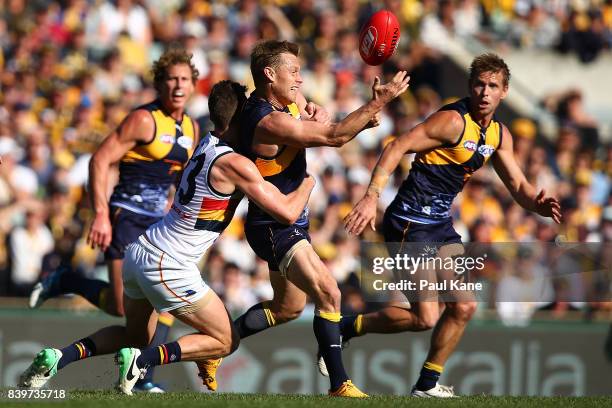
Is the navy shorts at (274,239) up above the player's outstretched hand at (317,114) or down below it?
below

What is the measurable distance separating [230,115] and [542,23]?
1140 cm

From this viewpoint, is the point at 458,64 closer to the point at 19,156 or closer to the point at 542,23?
the point at 542,23

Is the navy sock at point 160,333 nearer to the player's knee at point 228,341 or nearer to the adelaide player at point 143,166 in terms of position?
the adelaide player at point 143,166

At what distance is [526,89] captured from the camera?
60.2 ft

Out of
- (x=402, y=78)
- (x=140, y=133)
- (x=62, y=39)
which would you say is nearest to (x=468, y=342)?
(x=140, y=133)

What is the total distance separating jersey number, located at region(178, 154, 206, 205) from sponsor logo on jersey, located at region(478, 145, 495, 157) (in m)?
2.34

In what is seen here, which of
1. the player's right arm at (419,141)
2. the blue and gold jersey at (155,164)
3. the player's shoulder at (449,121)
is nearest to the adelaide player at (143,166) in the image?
the blue and gold jersey at (155,164)

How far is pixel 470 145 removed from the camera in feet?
29.3

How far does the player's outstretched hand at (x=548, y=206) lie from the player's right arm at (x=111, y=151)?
3.12 metres

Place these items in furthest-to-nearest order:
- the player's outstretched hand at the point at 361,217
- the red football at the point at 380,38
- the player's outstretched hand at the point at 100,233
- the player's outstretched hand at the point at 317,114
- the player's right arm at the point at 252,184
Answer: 1. the player's outstretched hand at the point at 100,233
2. the red football at the point at 380,38
3. the player's outstretched hand at the point at 317,114
4. the player's outstretched hand at the point at 361,217
5. the player's right arm at the point at 252,184

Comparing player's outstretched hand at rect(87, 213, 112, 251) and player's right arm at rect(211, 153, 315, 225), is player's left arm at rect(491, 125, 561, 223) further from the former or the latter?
player's outstretched hand at rect(87, 213, 112, 251)

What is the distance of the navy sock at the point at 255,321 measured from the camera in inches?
346

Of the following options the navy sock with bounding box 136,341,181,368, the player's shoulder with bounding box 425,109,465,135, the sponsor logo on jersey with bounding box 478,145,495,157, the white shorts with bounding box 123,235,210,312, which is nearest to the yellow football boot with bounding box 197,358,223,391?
the navy sock with bounding box 136,341,181,368

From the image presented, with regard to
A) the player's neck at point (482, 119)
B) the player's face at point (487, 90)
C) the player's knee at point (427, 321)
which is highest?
the player's face at point (487, 90)
